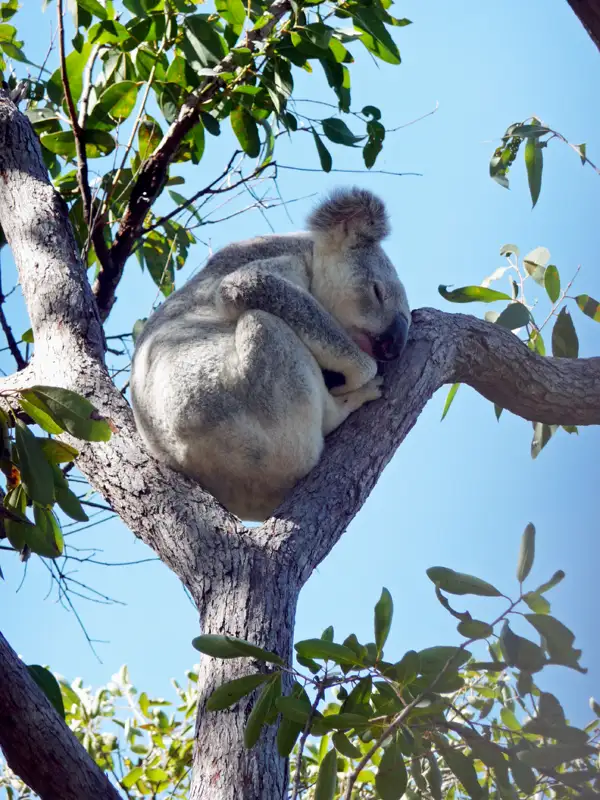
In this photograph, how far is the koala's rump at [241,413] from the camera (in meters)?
2.61

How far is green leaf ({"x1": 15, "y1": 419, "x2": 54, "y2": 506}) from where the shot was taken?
6.19 ft

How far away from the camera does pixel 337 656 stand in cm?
160

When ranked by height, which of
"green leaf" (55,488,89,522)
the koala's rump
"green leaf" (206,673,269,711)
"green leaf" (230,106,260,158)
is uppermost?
"green leaf" (230,106,260,158)

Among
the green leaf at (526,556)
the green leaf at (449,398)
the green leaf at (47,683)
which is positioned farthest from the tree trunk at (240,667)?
the green leaf at (449,398)

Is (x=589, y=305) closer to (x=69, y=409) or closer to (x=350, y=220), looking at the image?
(x=350, y=220)

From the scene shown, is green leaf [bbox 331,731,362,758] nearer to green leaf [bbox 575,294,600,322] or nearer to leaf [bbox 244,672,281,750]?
leaf [bbox 244,672,281,750]

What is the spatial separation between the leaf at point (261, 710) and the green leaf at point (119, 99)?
7.95 feet

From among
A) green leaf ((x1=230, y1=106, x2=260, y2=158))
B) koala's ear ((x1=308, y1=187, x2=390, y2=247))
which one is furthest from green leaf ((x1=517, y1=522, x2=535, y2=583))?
green leaf ((x1=230, y1=106, x2=260, y2=158))

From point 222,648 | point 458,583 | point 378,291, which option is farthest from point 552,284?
point 222,648

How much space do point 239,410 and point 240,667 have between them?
38.1 inches

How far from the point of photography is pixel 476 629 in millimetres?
1403

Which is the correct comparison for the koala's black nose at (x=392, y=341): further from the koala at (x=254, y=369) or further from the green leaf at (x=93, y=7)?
the green leaf at (x=93, y=7)

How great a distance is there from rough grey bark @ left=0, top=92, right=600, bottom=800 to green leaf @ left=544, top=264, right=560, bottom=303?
0.74 feet

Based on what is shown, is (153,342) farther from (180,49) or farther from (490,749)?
(490,749)
